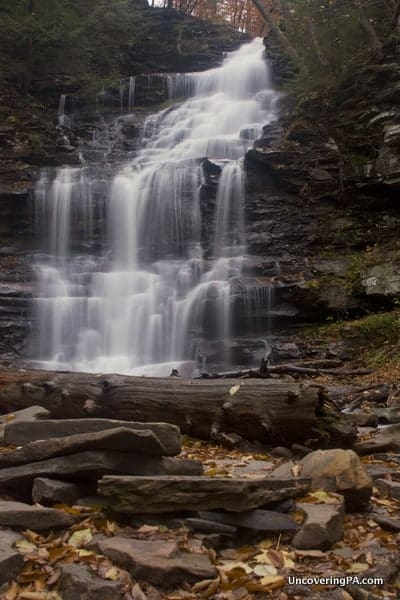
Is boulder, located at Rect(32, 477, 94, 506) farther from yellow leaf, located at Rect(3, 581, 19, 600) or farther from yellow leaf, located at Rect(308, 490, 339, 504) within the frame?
yellow leaf, located at Rect(308, 490, 339, 504)

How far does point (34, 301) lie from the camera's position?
50.9 feet

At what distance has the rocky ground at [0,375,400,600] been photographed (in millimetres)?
2824

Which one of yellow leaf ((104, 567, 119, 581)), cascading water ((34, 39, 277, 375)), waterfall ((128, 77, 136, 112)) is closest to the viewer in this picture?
yellow leaf ((104, 567, 119, 581))

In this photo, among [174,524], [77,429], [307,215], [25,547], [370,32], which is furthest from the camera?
[370,32]

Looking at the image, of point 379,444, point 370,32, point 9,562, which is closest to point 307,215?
point 370,32

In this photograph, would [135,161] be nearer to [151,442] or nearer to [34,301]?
[34,301]

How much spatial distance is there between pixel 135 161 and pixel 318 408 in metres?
18.1

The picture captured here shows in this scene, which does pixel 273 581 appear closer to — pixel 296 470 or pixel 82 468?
pixel 296 470

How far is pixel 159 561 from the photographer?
113 inches

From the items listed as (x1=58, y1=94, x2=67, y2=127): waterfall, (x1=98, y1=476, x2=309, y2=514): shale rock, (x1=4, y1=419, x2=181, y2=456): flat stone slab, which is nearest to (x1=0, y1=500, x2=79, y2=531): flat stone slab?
(x1=98, y1=476, x2=309, y2=514): shale rock

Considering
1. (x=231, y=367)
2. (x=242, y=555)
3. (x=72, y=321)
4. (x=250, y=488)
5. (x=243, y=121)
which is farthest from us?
(x=243, y=121)

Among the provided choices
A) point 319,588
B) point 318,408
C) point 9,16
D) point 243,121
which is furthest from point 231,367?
point 9,16

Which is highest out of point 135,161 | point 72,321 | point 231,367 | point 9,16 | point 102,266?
point 9,16

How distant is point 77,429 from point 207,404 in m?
1.81
